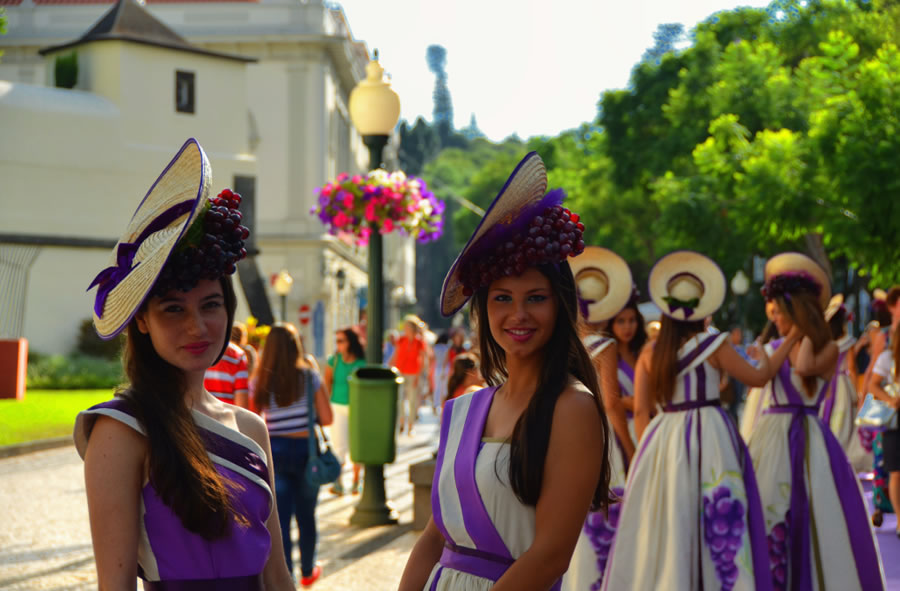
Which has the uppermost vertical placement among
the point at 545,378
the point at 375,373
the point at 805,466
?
the point at 545,378

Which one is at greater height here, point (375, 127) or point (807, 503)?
point (375, 127)

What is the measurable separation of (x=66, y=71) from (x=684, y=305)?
38.7 m

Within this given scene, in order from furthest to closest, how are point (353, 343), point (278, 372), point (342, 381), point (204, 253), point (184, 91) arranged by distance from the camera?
1. point (184, 91)
2. point (342, 381)
3. point (353, 343)
4. point (278, 372)
5. point (204, 253)

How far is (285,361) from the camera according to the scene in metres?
8.47

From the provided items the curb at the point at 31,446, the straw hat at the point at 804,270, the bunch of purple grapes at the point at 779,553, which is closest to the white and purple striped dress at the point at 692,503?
the bunch of purple grapes at the point at 779,553

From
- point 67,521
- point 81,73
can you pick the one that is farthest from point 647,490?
point 81,73

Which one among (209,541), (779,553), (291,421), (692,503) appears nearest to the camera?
(209,541)

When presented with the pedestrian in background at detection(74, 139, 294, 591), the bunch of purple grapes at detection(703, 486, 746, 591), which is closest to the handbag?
the bunch of purple grapes at detection(703, 486, 746, 591)

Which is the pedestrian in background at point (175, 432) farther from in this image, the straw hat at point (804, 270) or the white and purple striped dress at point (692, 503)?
the straw hat at point (804, 270)

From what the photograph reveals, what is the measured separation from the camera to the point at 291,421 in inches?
327

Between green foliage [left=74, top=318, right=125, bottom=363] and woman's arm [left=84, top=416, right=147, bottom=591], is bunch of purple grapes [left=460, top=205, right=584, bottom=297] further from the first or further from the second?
green foliage [left=74, top=318, right=125, bottom=363]

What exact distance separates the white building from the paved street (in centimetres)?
1817

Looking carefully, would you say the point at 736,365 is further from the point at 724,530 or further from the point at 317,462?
the point at 317,462

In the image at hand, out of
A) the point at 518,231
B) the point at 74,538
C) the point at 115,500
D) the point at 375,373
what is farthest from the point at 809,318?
the point at 74,538
